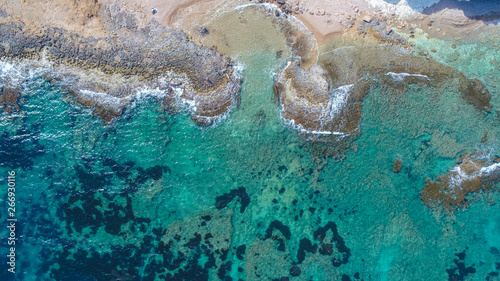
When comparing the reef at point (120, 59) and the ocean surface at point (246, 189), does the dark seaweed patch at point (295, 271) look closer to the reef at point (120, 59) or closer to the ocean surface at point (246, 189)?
the ocean surface at point (246, 189)

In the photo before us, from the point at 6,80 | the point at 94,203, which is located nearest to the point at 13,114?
the point at 6,80

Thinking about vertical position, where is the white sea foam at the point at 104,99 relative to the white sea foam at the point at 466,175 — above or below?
above

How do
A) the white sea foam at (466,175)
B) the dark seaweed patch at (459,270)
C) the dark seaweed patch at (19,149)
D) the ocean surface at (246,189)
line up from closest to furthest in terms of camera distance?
the dark seaweed patch at (19,149), the ocean surface at (246,189), the white sea foam at (466,175), the dark seaweed patch at (459,270)

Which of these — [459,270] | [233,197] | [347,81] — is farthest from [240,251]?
[459,270]

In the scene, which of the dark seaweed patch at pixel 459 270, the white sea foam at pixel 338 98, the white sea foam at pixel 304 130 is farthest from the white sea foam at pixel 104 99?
the dark seaweed patch at pixel 459 270

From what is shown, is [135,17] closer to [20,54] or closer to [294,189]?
[20,54]

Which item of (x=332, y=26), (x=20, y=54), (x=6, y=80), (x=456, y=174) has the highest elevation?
(x=332, y=26)
